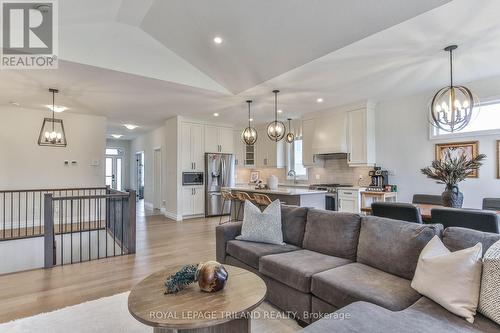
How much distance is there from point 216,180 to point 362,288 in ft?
20.1

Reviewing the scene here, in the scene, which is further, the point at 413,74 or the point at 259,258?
the point at 413,74

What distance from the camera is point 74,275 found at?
3.30m

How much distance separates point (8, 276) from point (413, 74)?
20.5ft

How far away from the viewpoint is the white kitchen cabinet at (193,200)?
7.24m

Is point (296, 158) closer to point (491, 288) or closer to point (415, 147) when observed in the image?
point (415, 147)

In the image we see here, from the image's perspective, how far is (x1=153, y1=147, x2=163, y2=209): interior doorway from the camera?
8.90 m

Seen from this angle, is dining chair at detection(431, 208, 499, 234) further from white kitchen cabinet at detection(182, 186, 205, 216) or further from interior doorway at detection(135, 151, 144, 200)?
interior doorway at detection(135, 151, 144, 200)

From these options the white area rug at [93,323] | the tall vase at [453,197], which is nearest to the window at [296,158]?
the tall vase at [453,197]

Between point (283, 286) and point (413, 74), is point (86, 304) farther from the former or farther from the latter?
point (413, 74)

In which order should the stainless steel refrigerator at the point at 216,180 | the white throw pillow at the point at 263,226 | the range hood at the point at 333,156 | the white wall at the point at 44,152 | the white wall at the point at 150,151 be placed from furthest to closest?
the white wall at the point at 150,151 → the stainless steel refrigerator at the point at 216,180 → the range hood at the point at 333,156 → the white wall at the point at 44,152 → the white throw pillow at the point at 263,226

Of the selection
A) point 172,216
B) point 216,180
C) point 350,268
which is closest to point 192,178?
point 216,180

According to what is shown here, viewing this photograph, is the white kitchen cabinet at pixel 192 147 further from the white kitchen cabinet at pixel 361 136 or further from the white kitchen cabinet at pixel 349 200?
the white kitchen cabinet at pixel 361 136

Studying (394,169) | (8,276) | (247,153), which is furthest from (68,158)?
(394,169)

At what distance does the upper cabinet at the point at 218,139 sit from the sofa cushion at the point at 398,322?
6602 millimetres
